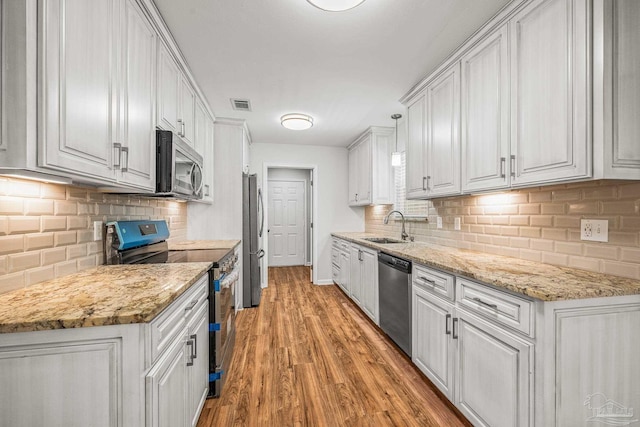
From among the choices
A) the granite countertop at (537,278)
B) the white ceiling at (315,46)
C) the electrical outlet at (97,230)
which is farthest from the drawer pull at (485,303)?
the electrical outlet at (97,230)

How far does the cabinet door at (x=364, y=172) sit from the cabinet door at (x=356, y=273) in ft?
2.88

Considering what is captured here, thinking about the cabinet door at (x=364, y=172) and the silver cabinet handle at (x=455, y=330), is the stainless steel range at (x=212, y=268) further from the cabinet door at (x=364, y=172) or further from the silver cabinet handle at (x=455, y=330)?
the cabinet door at (x=364, y=172)

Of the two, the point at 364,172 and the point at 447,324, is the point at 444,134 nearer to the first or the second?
the point at 447,324

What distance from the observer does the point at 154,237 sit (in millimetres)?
2250

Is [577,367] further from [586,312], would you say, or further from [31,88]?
[31,88]

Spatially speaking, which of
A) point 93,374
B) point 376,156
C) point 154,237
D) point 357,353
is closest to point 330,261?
point 376,156

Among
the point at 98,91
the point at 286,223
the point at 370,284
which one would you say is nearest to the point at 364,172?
the point at 370,284

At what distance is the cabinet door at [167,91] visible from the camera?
6.35 ft

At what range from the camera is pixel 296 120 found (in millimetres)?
3617

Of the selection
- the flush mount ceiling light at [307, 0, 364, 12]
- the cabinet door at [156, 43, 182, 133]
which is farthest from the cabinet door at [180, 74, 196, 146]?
the flush mount ceiling light at [307, 0, 364, 12]

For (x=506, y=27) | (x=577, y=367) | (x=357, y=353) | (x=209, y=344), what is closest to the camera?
(x=577, y=367)

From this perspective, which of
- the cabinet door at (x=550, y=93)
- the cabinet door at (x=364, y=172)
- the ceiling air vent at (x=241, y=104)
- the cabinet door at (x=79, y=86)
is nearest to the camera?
the cabinet door at (x=79, y=86)

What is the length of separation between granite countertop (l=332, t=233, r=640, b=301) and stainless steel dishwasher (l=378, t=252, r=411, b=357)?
0.39m

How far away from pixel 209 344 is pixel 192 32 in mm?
2106
